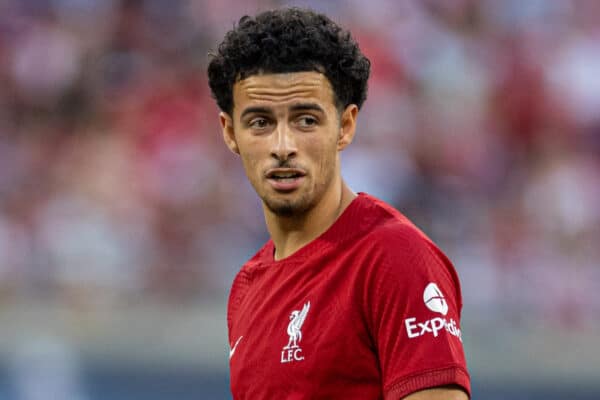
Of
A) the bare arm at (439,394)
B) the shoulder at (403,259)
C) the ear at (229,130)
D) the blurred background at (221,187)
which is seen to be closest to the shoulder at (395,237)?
the shoulder at (403,259)

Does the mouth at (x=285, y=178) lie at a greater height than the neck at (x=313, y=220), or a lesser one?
greater

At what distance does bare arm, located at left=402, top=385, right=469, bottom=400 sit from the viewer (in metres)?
2.43

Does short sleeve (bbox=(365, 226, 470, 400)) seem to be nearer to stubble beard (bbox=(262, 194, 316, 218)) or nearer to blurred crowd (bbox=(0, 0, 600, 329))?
stubble beard (bbox=(262, 194, 316, 218))

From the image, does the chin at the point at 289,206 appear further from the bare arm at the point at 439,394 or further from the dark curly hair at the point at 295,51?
the bare arm at the point at 439,394

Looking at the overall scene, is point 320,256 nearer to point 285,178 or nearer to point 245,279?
point 285,178

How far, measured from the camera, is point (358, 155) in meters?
7.88

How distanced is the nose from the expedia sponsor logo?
542 millimetres

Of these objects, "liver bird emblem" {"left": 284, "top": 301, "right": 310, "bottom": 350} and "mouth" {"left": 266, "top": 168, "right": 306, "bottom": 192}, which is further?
"mouth" {"left": 266, "top": 168, "right": 306, "bottom": 192}

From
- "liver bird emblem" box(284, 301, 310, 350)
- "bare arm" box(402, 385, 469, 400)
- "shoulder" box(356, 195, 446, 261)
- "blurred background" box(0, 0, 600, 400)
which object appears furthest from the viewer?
"blurred background" box(0, 0, 600, 400)

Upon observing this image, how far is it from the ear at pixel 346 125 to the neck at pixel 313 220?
0.12 metres

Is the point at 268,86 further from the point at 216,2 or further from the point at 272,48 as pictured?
the point at 216,2

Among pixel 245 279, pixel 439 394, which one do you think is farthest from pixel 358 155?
pixel 439 394

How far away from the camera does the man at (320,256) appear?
8.13 ft

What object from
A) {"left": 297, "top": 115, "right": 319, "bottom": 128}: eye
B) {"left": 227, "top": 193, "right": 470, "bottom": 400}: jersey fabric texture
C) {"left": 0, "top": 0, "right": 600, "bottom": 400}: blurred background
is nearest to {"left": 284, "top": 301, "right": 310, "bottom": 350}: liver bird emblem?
{"left": 227, "top": 193, "right": 470, "bottom": 400}: jersey fabric texture
